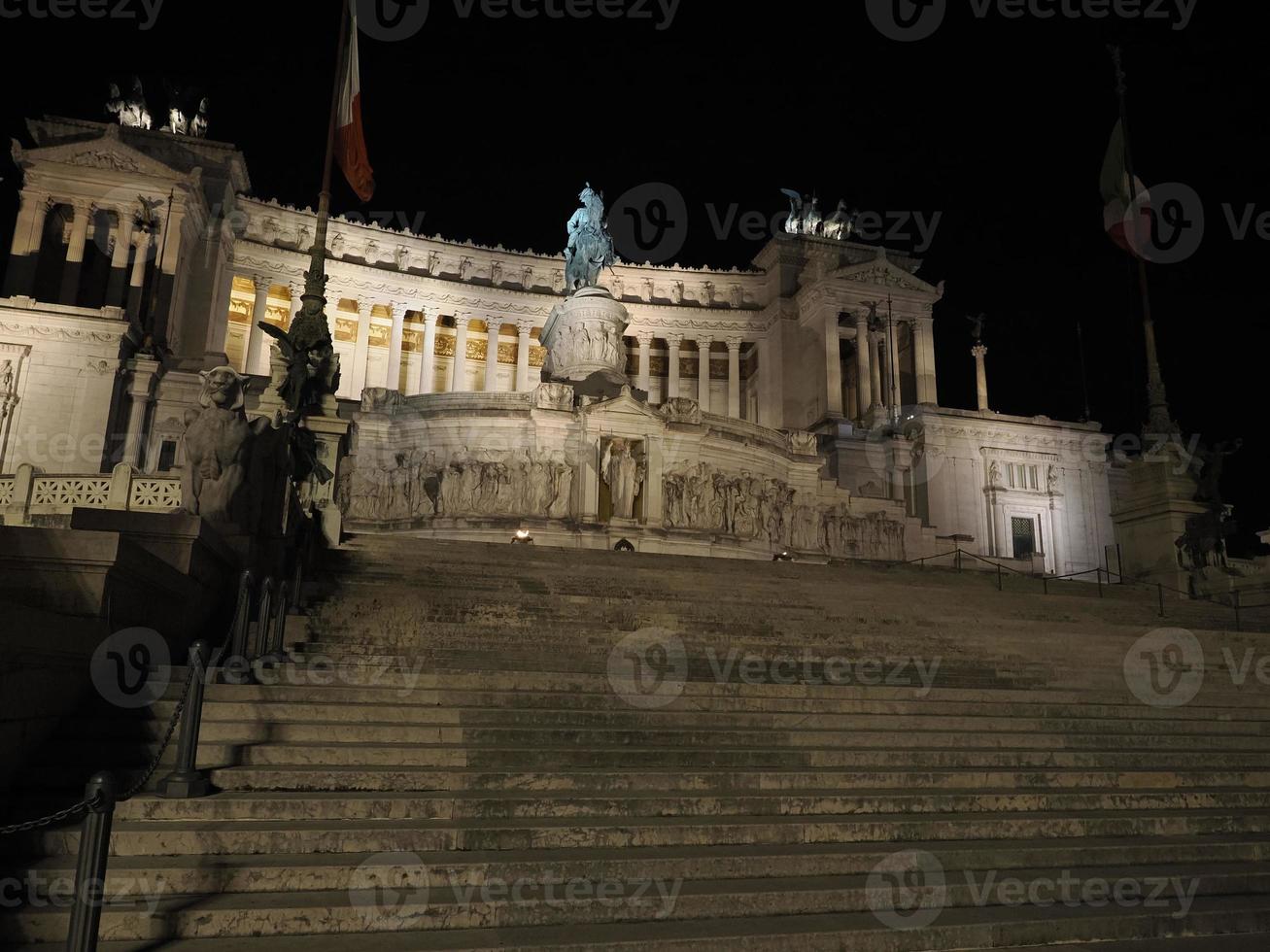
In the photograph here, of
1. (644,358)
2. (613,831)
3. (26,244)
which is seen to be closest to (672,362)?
(644,358)

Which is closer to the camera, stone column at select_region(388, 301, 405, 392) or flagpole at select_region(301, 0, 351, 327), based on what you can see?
flagpole at select_region(301, 0, 351, 327)

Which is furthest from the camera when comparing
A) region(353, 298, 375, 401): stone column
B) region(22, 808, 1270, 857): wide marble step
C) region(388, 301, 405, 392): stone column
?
region(353, 298, 375, 401): stone column

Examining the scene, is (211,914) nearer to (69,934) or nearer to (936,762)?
(69,934)

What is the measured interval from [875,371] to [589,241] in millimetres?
28352

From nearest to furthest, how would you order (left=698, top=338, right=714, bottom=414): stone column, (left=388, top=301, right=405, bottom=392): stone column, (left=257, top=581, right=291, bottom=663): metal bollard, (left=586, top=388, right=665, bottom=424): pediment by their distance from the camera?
(left=257, top=581, right=291, bottom=663): metal bollard < (left=586, top=388, right=665, bottom=424): pediment < (left=388, top=301, right=405, bottom=392): stone column < (left=698, top=338, right=714, bottom=414): stone column

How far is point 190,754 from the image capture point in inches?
269

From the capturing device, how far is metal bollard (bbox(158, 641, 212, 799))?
6.68 meters

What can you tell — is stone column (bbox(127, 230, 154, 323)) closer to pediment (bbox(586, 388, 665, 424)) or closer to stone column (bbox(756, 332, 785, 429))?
pediment (bbox(586, 388, 665, 424))

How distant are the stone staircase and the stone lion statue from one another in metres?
2.08

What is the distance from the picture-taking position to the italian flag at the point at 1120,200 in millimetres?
26938

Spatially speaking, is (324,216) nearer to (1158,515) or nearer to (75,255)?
(1158,515)

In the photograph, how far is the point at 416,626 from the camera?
41.2 feet

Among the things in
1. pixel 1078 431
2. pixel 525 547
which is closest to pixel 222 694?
pixel 525 547

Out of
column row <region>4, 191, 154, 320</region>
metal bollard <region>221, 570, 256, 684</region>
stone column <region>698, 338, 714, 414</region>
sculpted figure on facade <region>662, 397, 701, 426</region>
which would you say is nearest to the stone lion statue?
metal bollard <region>221, 570, 256, 684</region>
